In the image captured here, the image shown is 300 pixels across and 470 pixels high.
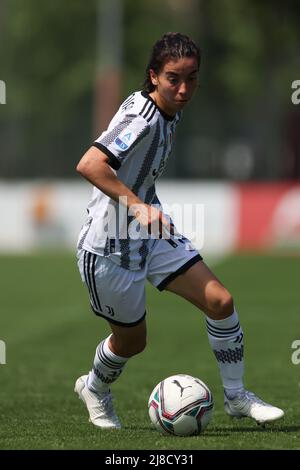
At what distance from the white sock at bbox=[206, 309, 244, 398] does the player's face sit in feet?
4.67

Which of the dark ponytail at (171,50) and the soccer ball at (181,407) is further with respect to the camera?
the soccer ball at (181,407)

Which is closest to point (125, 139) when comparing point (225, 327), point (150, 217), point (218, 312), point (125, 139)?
point (125, 139)

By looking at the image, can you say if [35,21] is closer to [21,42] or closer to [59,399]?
[21,42]

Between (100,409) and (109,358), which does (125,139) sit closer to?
(109,358)

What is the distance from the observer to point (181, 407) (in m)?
7.49

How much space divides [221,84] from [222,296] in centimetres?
3368

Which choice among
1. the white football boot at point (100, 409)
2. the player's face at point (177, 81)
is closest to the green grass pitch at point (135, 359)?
the white football boot at point (100, 409)

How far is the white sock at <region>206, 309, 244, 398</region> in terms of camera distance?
299 inches

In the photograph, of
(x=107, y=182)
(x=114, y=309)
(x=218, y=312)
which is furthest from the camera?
(x=114, y=309)

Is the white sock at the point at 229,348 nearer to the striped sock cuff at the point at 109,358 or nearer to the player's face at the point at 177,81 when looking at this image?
the striped sock cuff at the point at 109,358

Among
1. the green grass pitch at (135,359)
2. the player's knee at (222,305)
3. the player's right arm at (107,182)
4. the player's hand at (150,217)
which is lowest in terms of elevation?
the green grass pitch at (135,359)

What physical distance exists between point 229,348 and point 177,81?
1.77m

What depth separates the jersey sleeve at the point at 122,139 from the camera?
7164 millimetres

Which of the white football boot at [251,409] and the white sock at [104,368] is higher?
the white sock at [104,368]
